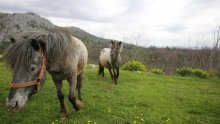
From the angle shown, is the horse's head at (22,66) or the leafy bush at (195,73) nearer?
the horse's head at (22,66)

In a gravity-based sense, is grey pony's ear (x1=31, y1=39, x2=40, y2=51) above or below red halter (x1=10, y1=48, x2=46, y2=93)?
above

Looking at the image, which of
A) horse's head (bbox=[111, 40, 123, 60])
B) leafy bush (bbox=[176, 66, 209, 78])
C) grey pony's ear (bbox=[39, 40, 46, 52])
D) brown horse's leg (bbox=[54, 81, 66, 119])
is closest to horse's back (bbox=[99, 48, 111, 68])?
horse's head (bbox=[111, 40, 123, 60])

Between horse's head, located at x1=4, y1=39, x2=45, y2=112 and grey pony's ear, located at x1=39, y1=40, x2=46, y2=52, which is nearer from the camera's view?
horse's head, located at x1=4, y1=39, x2=45, y2=112

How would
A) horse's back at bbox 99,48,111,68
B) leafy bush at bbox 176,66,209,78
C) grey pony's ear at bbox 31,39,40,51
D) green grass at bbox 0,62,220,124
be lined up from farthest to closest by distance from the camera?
leafy bush at bbox 176,66,209,78 → horse's back at bbox 99,48,111,68 → green grass at bbox 0,62,220,124 → grey pony's ear at bbox 31,39,40,51

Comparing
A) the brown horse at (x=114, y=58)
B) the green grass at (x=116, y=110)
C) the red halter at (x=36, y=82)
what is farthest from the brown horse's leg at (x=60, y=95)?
the brown horse at (x=114, y=58)

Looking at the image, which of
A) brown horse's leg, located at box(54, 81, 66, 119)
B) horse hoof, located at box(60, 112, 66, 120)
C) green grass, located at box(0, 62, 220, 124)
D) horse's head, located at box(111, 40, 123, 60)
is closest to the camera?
brown horse's leg, located at box(54, 81, 66, 119)

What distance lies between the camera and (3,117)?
4.96 meters

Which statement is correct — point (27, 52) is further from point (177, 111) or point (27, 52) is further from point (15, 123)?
point (177, 111)

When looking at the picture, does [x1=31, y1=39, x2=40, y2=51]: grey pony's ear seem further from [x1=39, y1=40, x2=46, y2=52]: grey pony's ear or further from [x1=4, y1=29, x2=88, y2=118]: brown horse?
[x1=39, y1=40, x2=46, y2=52]: grey pony's ear

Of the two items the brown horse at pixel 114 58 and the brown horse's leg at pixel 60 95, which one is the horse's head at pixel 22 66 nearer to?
the brown horse's leg at pixel 60 95

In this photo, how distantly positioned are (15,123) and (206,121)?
541 centimetres

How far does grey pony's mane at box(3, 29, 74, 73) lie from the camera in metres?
3.03

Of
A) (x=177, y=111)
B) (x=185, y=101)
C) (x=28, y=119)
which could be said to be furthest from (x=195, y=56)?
(x=28, y=119)

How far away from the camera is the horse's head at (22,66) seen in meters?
3.00
